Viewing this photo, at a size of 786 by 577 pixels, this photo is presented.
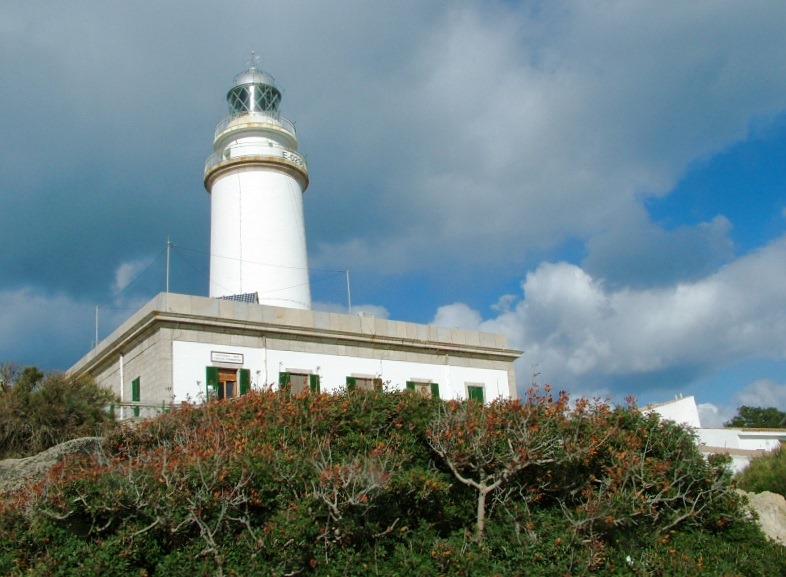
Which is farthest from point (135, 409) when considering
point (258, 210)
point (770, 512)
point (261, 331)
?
point (770, 512)

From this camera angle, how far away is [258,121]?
81.0 ft

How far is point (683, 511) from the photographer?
12320 mm

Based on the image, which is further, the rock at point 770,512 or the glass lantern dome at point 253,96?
the glass lantern dome at point 253,96

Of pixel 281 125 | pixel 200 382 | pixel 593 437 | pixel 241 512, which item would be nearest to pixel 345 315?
pixel 200 382

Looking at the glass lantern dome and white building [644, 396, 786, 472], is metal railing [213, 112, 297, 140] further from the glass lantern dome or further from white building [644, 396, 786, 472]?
white building [644, 396, 786, 472]

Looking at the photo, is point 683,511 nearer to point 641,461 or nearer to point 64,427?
point 641,461

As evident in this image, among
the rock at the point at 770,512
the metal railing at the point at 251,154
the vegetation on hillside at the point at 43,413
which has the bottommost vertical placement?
the rock at the point at 770,512

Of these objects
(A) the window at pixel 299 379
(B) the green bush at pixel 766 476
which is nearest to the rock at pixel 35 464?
(A) the window at pixel 299 379

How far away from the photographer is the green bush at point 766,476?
16609 mm

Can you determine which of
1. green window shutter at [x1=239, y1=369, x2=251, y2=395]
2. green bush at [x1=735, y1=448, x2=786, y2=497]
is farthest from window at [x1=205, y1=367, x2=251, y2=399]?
green bush at [x1=735, y1=448, x2=786, y2=497]

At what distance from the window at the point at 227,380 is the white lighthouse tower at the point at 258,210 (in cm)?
409

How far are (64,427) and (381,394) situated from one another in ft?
20.2

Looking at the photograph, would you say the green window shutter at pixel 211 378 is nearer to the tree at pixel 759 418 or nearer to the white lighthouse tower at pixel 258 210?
Result: the white lighthouse tower at pixel 258 210

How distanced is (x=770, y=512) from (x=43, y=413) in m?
13.0
